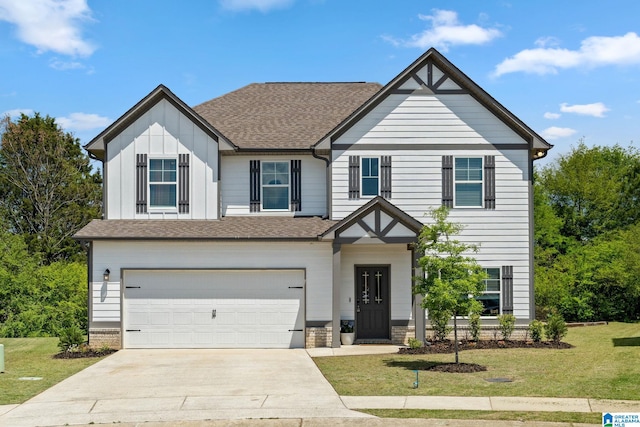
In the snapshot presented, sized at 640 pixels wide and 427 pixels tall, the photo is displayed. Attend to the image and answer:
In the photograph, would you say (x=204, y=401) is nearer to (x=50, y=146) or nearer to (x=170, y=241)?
(x=170, y=241)

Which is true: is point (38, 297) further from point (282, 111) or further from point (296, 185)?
point (296, 185)

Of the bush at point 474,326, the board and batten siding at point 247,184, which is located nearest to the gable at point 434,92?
the board and batten siding at point 247,184

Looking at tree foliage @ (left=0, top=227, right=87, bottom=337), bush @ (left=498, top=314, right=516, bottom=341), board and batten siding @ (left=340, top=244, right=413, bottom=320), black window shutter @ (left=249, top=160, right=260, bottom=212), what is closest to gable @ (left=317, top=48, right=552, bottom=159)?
black window shutter @ (left=249, top=160, right=260, bottom=212)

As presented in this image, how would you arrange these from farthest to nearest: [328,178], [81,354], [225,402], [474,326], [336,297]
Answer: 1. [328,178]
2. [474,326]
3. [336,297]
4. [81,354]
5. [225,402]

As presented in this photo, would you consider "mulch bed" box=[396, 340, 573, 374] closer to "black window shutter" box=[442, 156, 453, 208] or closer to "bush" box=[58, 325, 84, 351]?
"black window shutter" box=[442, 156, 453, 208]

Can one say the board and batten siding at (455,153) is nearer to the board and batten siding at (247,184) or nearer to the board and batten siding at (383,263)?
the board and batten siding at (383,263)

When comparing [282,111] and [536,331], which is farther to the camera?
[282,111]

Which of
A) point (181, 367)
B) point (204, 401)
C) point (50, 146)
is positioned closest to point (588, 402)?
point (204, 401)

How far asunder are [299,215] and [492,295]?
22.2 feet

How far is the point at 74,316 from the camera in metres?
29.1

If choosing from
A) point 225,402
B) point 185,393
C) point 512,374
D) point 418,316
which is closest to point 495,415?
point 512,374

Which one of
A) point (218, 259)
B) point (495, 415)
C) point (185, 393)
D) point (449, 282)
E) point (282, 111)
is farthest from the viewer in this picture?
point (282, 111)
